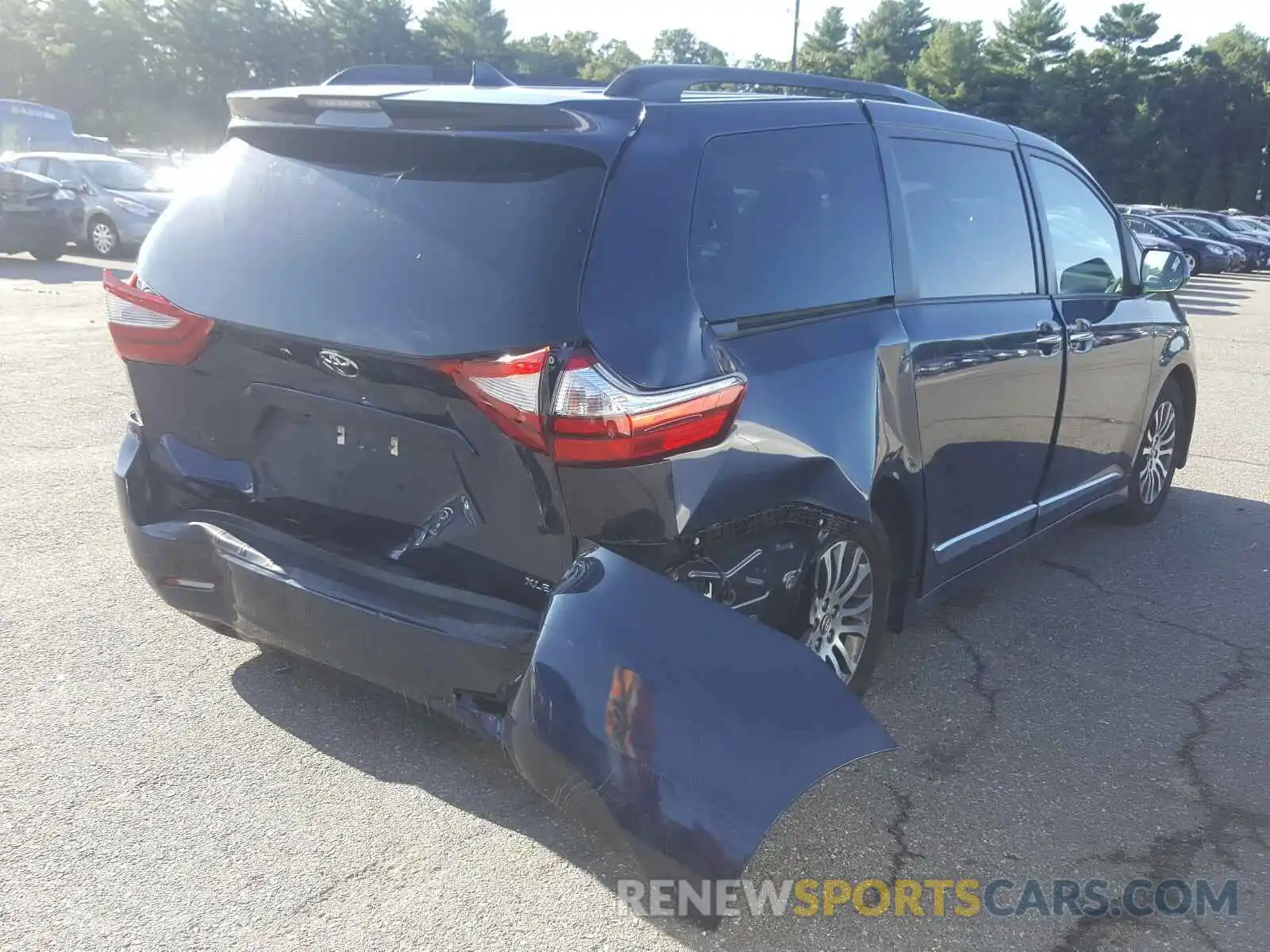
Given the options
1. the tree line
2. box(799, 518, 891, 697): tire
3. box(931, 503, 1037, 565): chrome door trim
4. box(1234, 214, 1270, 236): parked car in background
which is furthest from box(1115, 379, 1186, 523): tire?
the tree line

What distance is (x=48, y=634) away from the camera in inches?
155

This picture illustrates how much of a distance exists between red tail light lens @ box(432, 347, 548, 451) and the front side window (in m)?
2.75

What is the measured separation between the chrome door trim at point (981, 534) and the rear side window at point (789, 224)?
0.94m

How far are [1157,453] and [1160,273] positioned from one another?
3.26 ft

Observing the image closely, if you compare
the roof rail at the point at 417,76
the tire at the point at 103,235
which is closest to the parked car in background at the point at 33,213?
the tire at the point at 103,235

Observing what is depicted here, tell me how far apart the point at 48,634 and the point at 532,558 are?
7.10ft

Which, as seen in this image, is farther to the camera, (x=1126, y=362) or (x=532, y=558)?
(x=1126, y=362)

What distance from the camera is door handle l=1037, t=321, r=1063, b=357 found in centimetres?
430

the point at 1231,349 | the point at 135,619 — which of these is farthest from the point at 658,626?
the point at 1231,349

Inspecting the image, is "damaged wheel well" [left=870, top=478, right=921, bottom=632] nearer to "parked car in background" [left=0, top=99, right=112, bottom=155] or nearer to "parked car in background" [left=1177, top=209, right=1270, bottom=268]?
"parked car in background" [left=0, top=99, right=112, bottom=155]

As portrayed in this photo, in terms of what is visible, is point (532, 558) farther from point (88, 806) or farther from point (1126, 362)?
point (1126, 362)

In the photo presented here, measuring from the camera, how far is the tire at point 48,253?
17344 millimetres

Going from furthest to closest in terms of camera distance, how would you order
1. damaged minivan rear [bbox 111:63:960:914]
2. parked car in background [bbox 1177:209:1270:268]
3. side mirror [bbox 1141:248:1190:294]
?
1. parked car in background [bbox 1177:209:1270:268]
2. side mirror [bbox 1141:248:1190:294]
3. damaged minivan rear [bbox 111:63:960:914]

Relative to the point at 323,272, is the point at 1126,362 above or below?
below
